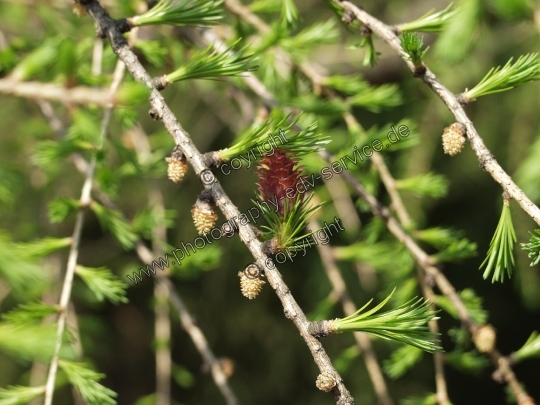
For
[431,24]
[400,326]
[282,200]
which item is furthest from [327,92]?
[400,326]

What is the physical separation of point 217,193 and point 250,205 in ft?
4.70

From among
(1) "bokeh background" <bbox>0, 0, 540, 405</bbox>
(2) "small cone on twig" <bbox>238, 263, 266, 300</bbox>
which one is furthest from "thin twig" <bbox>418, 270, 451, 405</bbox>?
(2) "small cone on twig" <bbox>238, 263, 266, 300</bbox>

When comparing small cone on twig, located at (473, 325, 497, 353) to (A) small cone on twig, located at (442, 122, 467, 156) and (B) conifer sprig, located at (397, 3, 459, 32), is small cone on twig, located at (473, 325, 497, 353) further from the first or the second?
(B) conifer sprig, located at (397, 3, 459, 32)

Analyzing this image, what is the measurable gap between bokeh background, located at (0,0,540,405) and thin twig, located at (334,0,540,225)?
40 centimetres

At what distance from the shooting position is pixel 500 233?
63 centimetres

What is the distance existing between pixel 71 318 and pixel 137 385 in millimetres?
1688

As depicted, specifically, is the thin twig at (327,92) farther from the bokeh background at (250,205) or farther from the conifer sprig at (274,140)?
the conifer sprig at (274,140)

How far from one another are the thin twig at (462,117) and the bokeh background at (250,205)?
40cm

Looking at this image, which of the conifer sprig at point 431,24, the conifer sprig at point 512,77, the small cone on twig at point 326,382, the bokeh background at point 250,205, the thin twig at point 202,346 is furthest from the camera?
the bokeh background at point 250,205

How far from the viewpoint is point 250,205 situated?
2.03 metres

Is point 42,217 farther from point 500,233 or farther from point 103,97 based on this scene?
point 500,233

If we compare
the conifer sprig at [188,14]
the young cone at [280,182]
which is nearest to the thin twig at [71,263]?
the conifer sprig at [188,14]

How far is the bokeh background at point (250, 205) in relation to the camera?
1390 mm

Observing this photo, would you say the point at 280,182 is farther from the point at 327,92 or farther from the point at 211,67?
the point at 327,92
